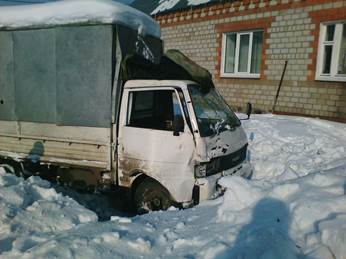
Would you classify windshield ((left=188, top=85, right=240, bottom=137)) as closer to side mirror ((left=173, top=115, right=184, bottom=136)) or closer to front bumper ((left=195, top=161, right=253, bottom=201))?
side mirror ((left=173, top=115, right=184, bottom=136))

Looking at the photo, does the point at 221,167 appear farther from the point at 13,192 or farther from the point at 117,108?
the point at 13,192

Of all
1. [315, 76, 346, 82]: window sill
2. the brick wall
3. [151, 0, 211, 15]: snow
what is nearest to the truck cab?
[315, 76, 346, 82]: window sill

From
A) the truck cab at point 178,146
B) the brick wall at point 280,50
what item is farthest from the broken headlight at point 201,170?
the brick wall at point 280,50

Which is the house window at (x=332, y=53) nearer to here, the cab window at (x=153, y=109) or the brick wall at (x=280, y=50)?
the brick wall at (x=280, y=50)

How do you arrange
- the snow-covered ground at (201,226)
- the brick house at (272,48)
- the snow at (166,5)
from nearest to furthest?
the snow-covered ground at (201,226)
the brick house at (272,48)
the snow at (166,5)

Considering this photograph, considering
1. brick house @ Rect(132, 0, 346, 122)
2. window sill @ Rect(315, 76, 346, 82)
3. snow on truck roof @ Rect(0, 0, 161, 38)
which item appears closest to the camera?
snow on truck roof @ Rect(0, 0, 161, 38)

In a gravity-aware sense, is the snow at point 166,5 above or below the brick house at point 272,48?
above

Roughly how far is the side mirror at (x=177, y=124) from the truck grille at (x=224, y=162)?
22.5 inches

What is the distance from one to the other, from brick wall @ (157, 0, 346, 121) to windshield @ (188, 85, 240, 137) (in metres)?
6.32

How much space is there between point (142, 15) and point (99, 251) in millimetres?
3879

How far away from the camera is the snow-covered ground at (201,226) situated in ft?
9.18

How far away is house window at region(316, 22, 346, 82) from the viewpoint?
1001cm

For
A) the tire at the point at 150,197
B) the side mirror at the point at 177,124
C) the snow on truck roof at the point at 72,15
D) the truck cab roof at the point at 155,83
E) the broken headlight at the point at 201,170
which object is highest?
the snow on truck roof at the point at 72,15

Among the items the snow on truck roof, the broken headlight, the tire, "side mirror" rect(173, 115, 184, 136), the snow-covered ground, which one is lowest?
the tire
